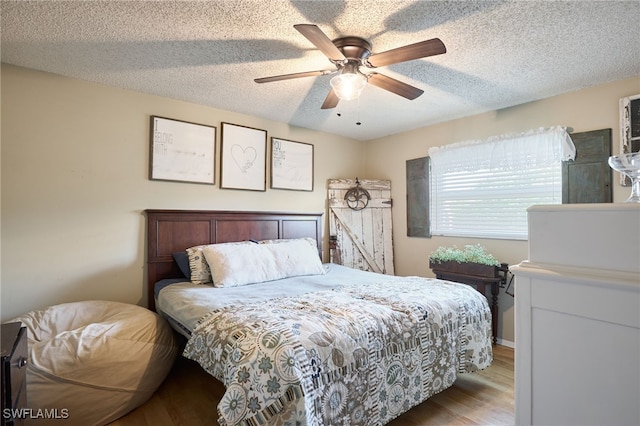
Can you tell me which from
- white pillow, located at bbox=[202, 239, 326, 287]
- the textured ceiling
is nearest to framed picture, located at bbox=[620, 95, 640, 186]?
the textured ceiling

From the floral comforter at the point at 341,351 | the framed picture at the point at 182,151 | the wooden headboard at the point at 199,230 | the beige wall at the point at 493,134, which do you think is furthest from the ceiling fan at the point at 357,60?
the wooden headboard at the point at 199,230

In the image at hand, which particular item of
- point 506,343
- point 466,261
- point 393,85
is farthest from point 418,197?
point 393,85

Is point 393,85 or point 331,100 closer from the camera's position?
point 393,85

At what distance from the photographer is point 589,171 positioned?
2666 millimetres

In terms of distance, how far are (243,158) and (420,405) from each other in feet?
9.13

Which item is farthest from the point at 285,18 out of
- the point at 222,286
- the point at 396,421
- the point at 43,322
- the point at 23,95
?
the point at 43,322

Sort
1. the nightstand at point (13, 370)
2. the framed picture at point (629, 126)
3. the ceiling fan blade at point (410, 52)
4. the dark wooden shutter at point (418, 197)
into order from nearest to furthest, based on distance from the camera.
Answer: the nightstand at point (13, 370), the ceiling fan blade at point (410, 52), the framed picture at point (629, 126), the dark wooden shutter at point (418, 197)

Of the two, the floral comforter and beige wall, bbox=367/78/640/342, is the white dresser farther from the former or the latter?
beige wall, bbox=367/78/640/342

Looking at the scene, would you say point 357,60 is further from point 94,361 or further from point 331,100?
point 94,361

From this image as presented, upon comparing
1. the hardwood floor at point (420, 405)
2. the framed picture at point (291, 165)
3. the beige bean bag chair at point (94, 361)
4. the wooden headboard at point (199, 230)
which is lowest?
the hardwood floor at point (420, 405)

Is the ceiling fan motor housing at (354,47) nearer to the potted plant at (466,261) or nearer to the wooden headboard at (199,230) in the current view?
the wooden headboard at (199,230)

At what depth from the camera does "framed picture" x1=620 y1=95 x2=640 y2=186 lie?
2426 mm

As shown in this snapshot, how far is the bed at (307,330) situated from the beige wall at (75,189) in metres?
0.23

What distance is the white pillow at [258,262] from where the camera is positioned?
2607mm
